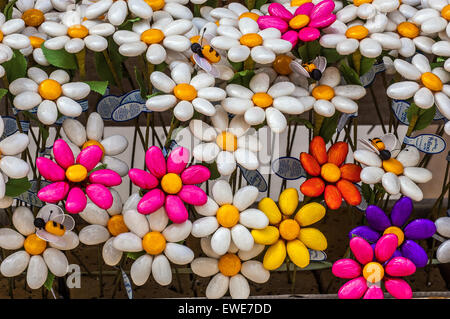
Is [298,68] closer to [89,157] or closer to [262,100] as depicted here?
[262,100]

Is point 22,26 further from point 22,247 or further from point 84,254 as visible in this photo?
point 84,254

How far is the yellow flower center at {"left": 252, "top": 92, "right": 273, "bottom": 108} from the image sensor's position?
0.90 metres

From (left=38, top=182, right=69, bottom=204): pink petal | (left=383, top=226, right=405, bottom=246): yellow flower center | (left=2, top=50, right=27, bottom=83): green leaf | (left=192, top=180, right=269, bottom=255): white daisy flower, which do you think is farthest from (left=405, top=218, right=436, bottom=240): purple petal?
(left=2, top=50, right=27, bottom=83): green leaf

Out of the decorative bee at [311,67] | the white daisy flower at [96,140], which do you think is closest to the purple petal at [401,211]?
the decorative bee at [311,67]

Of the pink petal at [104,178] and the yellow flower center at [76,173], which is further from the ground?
the yellow flower center at [76,173]

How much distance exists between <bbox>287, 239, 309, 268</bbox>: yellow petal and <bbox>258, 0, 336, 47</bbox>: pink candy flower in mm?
325

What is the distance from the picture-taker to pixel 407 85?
906mm

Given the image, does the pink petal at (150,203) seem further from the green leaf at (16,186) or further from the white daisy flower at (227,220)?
the green leaf at (16,186)

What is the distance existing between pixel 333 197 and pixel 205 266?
24 cm

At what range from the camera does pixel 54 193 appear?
811 mm

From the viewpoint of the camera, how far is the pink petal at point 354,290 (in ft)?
2.78

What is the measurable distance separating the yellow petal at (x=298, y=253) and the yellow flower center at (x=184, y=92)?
29cm

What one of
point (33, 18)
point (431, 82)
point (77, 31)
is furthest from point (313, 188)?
point (33, 18)

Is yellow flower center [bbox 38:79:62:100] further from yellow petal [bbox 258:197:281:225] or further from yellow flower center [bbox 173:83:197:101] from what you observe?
yellow petal [bbox 258:197:281:225]
